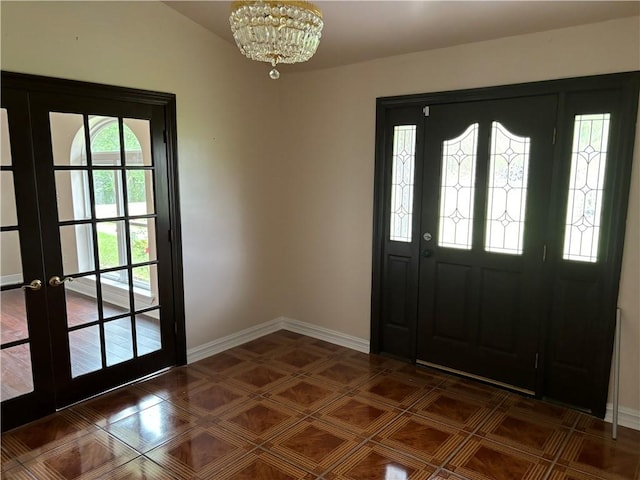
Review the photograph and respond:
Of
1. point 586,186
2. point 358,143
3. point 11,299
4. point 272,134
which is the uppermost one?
point 272,134

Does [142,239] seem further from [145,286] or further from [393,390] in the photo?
[393,390]

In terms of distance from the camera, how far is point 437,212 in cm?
363

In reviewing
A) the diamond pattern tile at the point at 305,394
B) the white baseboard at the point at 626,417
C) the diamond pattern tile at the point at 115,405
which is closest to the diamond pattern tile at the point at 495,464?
the white baseboard at the point at 626,417

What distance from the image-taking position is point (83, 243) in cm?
316

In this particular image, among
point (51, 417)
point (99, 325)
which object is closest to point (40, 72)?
point (99, 325)

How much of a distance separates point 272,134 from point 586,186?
272cm

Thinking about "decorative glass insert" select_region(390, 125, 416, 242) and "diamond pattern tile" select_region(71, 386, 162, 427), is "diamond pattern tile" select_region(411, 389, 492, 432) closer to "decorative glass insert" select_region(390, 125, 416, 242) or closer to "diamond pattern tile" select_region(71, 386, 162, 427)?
"decorative glass insert" select_region(390, 125, 416, 242)

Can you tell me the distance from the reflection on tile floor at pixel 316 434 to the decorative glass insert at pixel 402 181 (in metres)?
1.21

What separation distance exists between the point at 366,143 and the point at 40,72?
2415mm

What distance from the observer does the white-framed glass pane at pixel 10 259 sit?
2768 millimetres

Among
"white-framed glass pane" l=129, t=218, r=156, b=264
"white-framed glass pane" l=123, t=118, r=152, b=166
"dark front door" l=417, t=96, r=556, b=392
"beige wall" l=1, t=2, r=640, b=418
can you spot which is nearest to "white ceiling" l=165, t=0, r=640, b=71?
"beige wall" l=1, t=2, r=640, b=418

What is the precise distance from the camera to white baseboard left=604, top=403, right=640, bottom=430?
295 centimetres

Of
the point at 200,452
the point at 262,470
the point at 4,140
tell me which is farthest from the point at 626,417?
the point at 4,140

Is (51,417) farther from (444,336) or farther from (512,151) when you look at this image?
(512,151)
